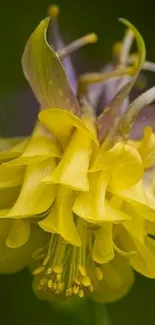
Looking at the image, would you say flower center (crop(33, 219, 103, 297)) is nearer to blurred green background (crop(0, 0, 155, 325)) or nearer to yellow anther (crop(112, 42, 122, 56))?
blurred green background (crop(0, 0, 155, 325))

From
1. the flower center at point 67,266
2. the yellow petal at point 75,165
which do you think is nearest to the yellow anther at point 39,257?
the flower center at point 67,266

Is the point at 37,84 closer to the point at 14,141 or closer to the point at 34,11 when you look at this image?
the point at 14,141

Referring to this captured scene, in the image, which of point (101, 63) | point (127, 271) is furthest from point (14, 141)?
point (101, 63)

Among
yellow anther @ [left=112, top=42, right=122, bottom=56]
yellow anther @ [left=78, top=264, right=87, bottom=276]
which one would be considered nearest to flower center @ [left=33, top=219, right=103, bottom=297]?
yellow anther @ [left=78, top=264, right=87, bottom=276]

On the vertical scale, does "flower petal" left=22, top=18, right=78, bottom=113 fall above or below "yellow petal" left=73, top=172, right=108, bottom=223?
above

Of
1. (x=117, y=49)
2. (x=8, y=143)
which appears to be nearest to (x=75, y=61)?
(x=117, y=49)

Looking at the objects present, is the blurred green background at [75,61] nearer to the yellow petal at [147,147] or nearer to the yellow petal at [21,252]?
the yellow petal at [21,252]

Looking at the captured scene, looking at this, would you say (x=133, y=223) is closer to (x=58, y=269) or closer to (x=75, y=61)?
(x=58, y=269)
